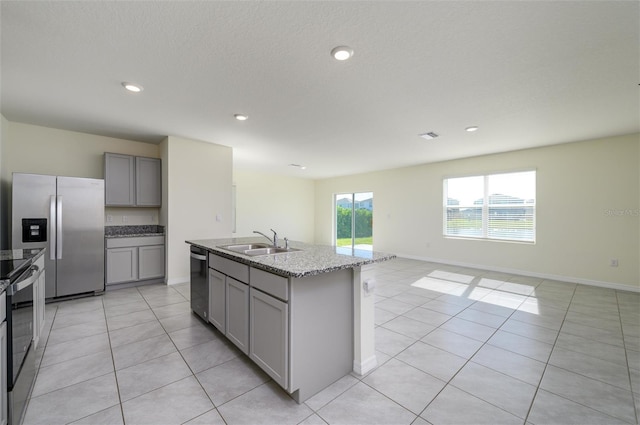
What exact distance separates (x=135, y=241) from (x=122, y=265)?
1.34ft

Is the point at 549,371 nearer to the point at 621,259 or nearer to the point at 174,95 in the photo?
the point at 621,259

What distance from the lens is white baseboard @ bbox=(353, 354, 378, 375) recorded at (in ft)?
6.65

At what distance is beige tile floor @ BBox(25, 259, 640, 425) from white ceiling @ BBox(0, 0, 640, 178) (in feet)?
8.21

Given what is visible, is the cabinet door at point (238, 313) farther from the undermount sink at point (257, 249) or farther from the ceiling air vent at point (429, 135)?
the ceiling air vent at point (429, 135)

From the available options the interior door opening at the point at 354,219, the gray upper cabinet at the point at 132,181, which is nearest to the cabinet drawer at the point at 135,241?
the gray upper cabinet at the point at 132,181

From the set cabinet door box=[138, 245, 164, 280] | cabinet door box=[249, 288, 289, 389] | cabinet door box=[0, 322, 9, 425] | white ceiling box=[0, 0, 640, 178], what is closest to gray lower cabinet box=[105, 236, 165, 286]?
cabinet door box=[138, 245, 164, 280]

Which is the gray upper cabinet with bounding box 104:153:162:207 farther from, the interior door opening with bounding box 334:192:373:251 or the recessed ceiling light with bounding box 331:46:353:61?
the interior door opening with bounding box 334:192:373:251

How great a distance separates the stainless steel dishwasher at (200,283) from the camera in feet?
A: 9.14

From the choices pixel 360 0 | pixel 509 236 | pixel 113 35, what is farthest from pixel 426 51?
pixel 509 236

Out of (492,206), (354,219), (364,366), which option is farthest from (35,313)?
(354,219)

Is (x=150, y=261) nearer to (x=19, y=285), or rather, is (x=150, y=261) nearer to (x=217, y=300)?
(x=217, y=300)

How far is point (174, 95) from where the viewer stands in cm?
289

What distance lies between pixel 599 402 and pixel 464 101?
2820 millimetres

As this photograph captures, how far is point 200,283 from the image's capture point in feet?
9.63
